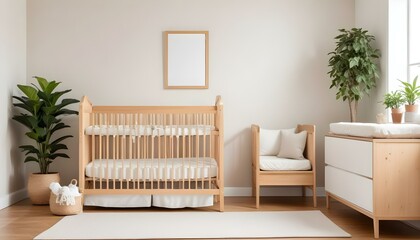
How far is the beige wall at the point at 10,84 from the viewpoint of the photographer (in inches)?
185

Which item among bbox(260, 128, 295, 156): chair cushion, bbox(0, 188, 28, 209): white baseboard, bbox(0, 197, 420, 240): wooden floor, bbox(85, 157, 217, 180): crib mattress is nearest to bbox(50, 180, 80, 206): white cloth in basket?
bbox(0, 197, 420, 240): wooden floor

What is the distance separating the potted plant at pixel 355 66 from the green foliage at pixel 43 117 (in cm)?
271

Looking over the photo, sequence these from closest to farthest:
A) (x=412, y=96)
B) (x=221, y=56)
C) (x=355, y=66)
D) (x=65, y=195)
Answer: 1. (x=412, y=96)
2. (x=65, y=195)
3. (x=355, y=66)
4. (x=221, y=56)

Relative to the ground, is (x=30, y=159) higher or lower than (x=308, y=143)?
lower

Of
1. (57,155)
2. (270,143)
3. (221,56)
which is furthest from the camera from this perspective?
(221,56)

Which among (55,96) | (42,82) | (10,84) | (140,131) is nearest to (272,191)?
(140,131)

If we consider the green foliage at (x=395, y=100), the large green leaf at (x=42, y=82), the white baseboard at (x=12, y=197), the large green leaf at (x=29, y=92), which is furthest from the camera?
the large green leaf at (x=42, y=82)

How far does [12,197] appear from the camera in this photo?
4.88m

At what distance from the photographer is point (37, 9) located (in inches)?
210

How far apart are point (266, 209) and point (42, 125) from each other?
240cm

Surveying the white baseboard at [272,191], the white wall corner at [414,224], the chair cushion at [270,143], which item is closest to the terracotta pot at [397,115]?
the white wall corner at [414,224]

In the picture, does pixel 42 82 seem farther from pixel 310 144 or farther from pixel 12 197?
pixel 310 144

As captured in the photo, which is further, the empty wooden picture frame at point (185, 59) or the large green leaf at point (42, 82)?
the empty wooden picture frame at point (185, 59)

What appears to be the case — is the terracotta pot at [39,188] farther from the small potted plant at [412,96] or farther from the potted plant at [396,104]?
the small potted plant at [412,96]
